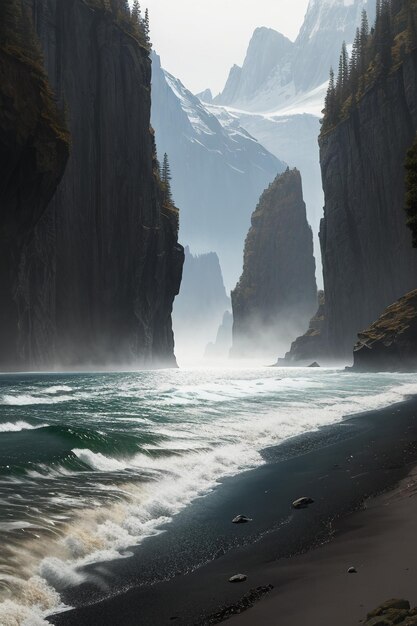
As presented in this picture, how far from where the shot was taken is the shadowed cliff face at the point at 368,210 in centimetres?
12144

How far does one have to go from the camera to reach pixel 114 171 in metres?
116

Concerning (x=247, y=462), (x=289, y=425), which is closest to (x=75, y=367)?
(x=289, y=425)

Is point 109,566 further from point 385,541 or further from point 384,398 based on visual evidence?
point 384,398

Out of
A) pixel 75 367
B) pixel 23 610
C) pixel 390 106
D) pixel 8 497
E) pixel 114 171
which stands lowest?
pixel 23 610

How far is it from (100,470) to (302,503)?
227 inches

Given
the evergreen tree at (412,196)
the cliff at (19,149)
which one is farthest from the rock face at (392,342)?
the cliff at (19,149)

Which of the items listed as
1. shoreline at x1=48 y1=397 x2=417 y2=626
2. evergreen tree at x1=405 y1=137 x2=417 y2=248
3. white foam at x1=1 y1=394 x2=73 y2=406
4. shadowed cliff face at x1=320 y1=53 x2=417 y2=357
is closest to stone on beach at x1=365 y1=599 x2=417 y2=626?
shoreline at x1=48 y1=397 x2=417 y2=626

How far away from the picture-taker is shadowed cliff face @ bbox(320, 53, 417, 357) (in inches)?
4781

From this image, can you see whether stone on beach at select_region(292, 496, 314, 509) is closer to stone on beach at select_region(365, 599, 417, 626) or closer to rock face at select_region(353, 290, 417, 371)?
stone on beach at select_region(365, 599, 417, 626)

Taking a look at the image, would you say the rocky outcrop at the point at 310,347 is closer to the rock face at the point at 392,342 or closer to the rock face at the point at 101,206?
the rock face at the point at 101,206

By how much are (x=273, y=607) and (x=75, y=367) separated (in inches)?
3853

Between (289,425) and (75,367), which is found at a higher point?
(75,367)

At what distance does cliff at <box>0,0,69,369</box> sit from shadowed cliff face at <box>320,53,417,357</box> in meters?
75.7

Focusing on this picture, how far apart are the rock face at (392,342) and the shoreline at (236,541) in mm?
68093
